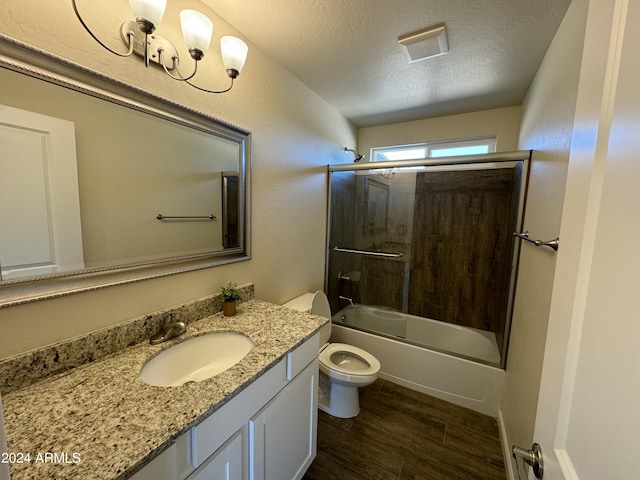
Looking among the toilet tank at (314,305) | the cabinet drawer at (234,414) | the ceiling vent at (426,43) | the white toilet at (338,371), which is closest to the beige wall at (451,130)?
the ceiling vent at (426,43)

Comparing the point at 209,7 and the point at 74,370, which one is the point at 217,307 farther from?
the point at 209,7

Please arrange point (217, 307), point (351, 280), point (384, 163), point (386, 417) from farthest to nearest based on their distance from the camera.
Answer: point (351, 280) → point (384, 163) → point (386, 417) → point (217, 307)

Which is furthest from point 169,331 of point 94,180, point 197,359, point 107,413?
point 94,180

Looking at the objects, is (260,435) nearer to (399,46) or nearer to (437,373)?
(437,373)

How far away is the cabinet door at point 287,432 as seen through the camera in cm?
98

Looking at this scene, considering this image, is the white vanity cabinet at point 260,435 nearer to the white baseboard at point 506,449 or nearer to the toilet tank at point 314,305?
the toilet tank at point 314,305

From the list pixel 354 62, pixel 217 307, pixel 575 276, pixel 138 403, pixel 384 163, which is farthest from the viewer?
pixel 384 163

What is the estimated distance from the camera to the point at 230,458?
2.83ft

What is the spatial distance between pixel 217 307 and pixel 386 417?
1.44 metres

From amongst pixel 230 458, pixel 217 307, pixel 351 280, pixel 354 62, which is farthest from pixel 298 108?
pixel 230 458

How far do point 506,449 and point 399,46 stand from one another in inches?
97.9

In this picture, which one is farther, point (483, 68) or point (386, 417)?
point (386, 417)

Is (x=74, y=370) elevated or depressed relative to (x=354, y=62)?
depressed

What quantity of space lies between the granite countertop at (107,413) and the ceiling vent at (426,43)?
1751 millimetres
